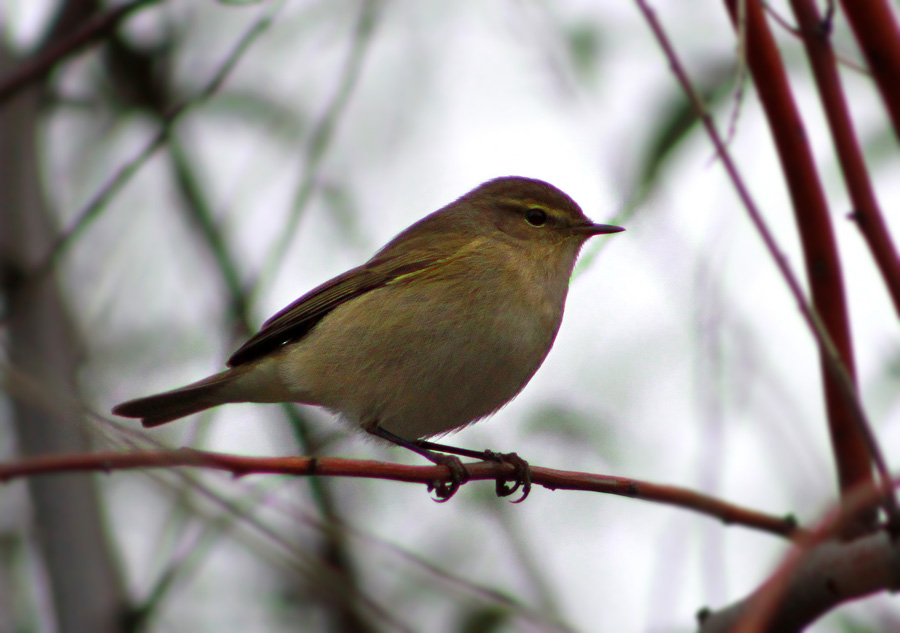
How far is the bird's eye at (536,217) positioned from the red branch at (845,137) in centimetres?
199

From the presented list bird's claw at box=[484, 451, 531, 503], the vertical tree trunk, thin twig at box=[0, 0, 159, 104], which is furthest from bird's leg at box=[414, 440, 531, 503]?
thin twig at box=[0, 0, 159, 104]

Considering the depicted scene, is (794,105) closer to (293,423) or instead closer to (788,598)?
(788,598)

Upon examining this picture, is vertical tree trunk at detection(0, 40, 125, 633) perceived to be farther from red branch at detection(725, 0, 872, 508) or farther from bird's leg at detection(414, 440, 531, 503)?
red branch at detection(725, 0, 872, 508)

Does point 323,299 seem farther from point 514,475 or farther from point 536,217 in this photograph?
point 514,475

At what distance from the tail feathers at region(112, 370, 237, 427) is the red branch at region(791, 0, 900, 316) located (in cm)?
260

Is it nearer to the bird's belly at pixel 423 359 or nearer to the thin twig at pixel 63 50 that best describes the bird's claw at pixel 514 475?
the bird's belly at pixel 423 359

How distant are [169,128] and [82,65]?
2725mm

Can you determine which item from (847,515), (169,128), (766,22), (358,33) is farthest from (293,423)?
(847,515)

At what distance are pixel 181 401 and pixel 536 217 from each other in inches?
73.3

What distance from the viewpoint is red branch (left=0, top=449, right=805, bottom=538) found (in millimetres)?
1501

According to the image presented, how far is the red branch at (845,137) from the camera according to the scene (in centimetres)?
241

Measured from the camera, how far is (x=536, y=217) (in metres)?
4.55

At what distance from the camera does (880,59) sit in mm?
2516

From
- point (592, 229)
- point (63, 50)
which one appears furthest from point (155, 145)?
point (592, 229)
